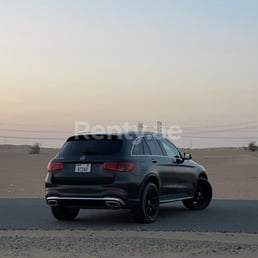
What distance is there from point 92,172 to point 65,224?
1.24 meters

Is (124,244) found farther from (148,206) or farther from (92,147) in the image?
(92,147)

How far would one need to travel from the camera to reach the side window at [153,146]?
13.2 meters

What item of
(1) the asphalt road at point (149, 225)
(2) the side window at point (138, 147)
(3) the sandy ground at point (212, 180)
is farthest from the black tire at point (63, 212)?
(3) the sandy ground at point (212, 180)

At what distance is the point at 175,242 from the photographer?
966cm

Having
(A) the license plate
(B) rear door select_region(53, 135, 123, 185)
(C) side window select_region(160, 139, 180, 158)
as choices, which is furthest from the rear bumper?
(C) side window select_region(160, 139, 180, 158)

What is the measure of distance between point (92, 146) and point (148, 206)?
5.23 feet

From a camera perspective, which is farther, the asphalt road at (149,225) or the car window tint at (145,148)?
the car window tint at (145,148)

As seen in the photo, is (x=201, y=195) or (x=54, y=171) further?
(x=201, y=195)

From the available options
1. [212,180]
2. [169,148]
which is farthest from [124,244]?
[212,180]

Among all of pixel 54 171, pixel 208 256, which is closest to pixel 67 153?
pixel 54 171

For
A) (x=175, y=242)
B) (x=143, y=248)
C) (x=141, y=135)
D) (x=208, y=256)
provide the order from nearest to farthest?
(x=208, y=256) < (x=143, y=248) < (x=175, y=242) < (x=141, y=135)

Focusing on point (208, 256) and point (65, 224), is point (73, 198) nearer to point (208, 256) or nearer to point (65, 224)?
point (65, 224)

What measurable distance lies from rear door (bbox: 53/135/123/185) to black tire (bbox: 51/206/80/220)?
0.77 metres

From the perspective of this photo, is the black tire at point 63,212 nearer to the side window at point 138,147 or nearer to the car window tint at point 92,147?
the car window tint at point 92,147
